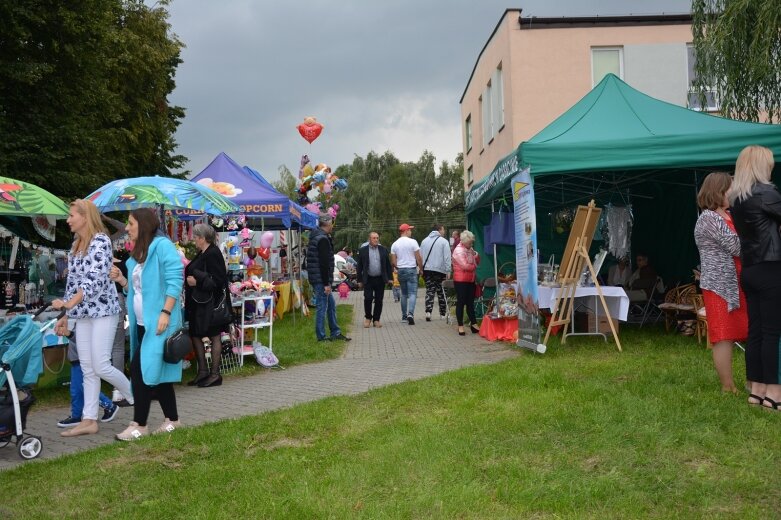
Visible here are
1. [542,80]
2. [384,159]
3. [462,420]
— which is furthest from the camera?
[384,159]

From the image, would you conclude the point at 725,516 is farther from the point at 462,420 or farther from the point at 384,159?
the point at 384,159

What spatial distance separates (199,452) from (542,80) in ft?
53.2

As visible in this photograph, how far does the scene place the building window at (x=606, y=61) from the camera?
63.9 ft

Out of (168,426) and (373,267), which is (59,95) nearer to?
(373,267)

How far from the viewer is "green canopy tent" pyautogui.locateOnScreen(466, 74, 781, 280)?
8.92 metres

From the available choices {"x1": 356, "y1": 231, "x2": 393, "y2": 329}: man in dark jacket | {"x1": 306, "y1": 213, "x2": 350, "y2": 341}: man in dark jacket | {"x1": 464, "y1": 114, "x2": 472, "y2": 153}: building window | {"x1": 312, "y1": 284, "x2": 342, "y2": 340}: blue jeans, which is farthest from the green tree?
{"x1": 464, "y1": 114, "x2": 472, "y2": 153}: building window

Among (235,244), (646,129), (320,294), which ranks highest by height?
(646,129)

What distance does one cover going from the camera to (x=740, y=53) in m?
11.5

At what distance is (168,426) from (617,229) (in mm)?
8080

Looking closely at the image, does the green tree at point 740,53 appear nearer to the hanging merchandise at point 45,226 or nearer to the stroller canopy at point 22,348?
the stroller canopy at point 22,348

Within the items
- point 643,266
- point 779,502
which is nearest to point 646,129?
point 643,266

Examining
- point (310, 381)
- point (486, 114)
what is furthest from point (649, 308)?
point (486, 114)

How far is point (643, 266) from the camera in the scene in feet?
40.0

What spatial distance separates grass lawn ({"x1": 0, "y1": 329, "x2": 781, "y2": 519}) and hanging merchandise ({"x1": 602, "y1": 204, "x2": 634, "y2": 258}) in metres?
4.92
